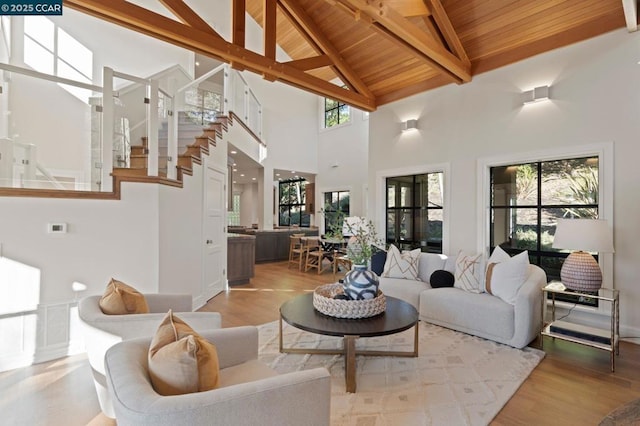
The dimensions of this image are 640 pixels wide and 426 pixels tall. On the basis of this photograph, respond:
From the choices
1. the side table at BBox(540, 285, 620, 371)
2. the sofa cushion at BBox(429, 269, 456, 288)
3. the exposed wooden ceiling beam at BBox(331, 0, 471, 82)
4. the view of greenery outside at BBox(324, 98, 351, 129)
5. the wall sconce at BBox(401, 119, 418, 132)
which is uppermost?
the view of greenery outside at BBox(324, 98, 351, 129)

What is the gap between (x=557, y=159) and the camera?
4004 millimetres

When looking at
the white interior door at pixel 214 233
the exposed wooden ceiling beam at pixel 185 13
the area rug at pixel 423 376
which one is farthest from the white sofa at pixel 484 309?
the exposed wooden ceiling beam at pixel 185 13

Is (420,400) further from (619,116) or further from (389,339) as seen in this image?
(619,116)

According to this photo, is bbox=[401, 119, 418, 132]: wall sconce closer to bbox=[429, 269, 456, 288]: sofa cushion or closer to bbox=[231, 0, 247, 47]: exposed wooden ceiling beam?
bbox=[429, 269, 456, 288]: sofa cushion

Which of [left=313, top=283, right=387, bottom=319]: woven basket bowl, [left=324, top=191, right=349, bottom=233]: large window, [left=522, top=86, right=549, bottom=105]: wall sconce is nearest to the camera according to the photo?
[left=313, top=283, right=387, bottom=319]: woven basket bowl

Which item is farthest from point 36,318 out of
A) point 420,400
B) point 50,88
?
point 420,400

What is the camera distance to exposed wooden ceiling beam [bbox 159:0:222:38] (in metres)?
3.63

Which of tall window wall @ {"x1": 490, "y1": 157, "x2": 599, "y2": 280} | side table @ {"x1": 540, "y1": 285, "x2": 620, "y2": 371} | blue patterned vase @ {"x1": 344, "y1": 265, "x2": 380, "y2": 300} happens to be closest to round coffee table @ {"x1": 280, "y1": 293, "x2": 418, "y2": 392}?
blue patterned vase @ {"x1": 344, "y1": 265, "x2": 380, "y2": 300}

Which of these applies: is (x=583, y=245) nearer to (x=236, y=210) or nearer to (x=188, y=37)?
(x=188, y=37)

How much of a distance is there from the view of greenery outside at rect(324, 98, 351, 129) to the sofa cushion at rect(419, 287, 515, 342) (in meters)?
7.62

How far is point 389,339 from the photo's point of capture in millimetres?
3473

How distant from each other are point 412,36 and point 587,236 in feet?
8.95

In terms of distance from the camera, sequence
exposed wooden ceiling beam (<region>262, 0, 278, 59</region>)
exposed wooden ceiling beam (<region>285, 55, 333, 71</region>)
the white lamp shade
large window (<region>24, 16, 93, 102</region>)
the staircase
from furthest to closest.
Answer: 1. exposed wooden ceiling beam (<region>285, 55, 333, 71</region>)
2. large window (<region>24, 16, 93, 102</region>)
3. exposed wooden ceiling beam (<region>262, 0, 278, 59</region>)
4. the staircase
5. the white lamp shade

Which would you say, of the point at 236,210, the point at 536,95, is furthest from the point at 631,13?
the point at 236,210
